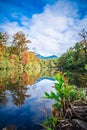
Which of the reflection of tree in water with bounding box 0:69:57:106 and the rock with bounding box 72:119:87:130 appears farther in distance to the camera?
the reflection of tree in water with bounding box 0:69:57:106

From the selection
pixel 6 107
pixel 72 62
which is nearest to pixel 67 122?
pixel 6 107

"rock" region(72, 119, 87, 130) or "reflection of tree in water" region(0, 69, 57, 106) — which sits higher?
"reflection of tree in water" region(0, 69, 57, 106)

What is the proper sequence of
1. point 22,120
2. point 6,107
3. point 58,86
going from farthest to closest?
point 6,107 < point 22,120 < point 58,86

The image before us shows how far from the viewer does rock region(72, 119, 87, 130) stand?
3629mm

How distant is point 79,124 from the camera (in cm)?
368

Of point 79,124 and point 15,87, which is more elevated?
point 15,87

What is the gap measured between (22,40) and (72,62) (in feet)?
60.1

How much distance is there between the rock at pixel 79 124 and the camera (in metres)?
3.63

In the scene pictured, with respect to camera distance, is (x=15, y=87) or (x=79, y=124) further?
(x=15, y=87)

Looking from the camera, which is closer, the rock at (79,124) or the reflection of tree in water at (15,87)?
the rock at (79,124)

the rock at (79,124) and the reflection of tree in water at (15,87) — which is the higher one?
the reflection of tree in water at (15,87)

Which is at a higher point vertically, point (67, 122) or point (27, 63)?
point (27, 63)

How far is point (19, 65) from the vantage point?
51094mm

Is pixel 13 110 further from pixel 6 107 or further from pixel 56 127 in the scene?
pixel 56 127
